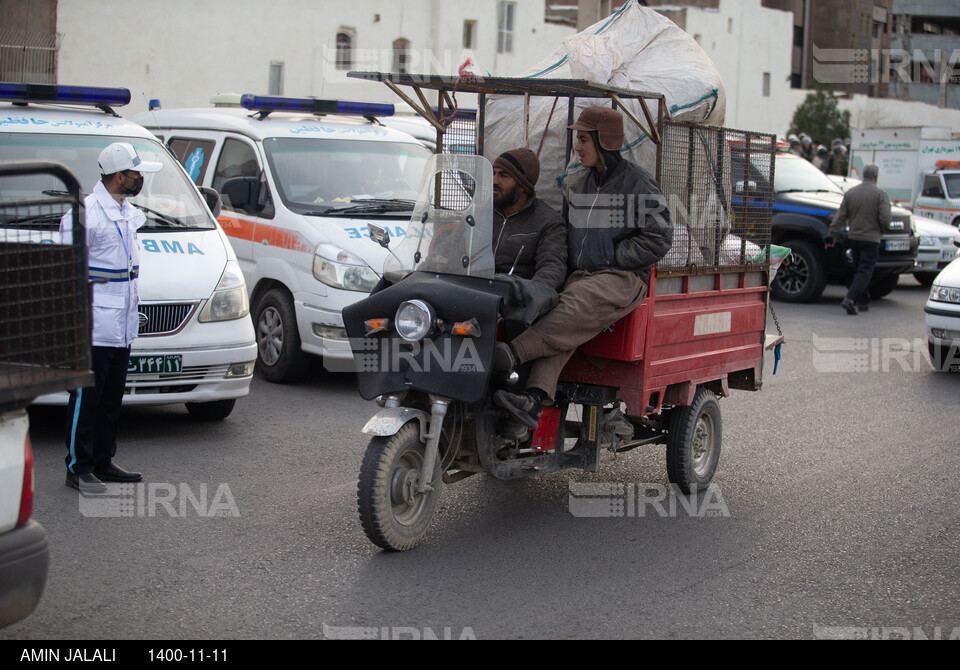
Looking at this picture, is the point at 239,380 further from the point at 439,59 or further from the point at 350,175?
the point at 439,59

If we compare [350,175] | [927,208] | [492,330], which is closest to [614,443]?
[492,330]

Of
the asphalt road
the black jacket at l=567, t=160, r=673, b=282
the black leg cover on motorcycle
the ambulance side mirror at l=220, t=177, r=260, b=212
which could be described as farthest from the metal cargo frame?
the ambulance side mirror at l=220, t=177, r=260, b=212

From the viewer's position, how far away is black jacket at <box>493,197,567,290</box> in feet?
18.5

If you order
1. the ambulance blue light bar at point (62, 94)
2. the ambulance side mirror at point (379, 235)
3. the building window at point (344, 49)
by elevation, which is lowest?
the ambulance side mirror at point (379, 235)

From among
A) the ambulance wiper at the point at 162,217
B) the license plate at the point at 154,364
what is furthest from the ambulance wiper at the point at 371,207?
the license plate at the point at 154,364

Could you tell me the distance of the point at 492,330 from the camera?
495cm

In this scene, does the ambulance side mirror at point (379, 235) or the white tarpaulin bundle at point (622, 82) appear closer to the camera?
the ambulance side mirror at point (379, 235)

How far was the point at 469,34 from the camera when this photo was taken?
31984mm

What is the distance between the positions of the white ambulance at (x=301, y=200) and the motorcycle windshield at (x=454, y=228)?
316 cm

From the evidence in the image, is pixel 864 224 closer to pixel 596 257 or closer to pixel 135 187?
pixel 596 257

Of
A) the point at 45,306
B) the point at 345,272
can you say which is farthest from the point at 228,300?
the point at 45,306

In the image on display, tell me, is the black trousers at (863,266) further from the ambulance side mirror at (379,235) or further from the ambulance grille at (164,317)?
the ambulance side mirror at (379,235)

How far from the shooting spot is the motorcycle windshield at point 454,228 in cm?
539

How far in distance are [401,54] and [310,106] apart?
810 inches
